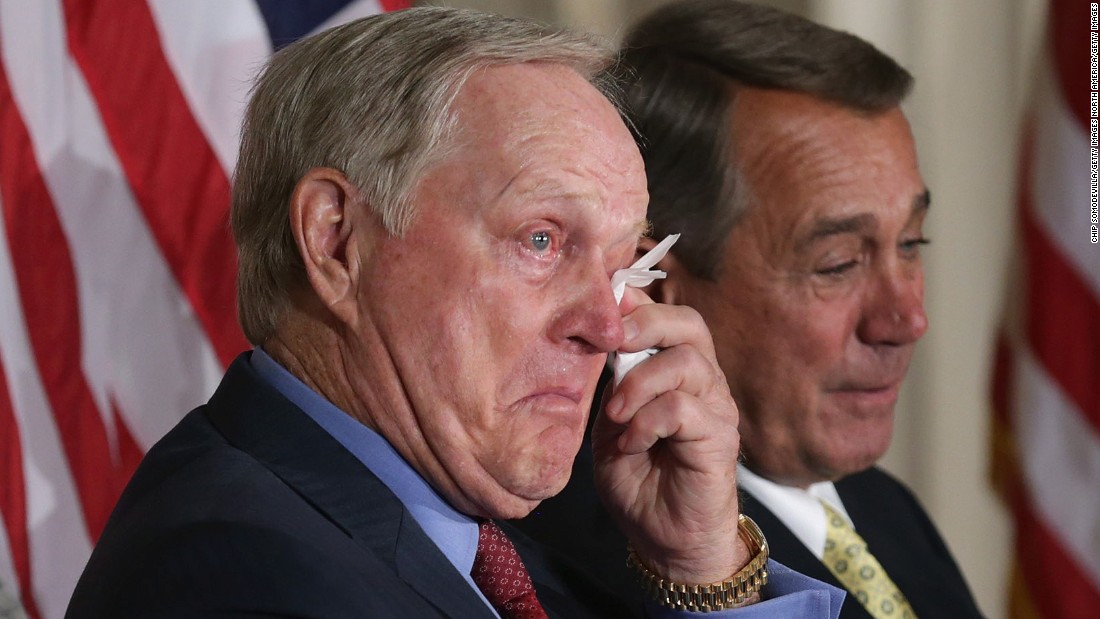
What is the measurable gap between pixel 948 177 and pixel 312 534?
2308 mm

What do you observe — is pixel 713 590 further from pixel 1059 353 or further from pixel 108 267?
pixel 1059 353

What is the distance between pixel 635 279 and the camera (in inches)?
49.5

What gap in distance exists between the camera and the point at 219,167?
2004 mm

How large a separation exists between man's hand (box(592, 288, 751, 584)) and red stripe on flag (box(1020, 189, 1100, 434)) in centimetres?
144

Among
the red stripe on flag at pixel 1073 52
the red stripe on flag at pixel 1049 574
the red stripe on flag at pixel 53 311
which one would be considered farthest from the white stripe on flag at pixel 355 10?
the red stripe on flag at pixel 1049 574

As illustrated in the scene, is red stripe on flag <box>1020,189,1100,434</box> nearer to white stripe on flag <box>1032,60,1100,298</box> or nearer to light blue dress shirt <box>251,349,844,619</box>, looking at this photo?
white stripe on flag <box>1032,60,1100,298</box>

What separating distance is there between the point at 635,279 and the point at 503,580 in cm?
33

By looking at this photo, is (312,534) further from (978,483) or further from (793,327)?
(978,483)

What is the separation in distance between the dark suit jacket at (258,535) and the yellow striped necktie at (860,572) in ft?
3.01

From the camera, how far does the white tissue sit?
4.08ft

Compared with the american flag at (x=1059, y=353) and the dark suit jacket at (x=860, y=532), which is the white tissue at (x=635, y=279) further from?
the american flag at (x=1059, y=353)

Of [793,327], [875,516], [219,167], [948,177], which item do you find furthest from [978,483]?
[219,167]

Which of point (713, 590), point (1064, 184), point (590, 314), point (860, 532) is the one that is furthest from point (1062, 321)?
point (590, 314)

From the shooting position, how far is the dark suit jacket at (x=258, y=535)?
3.11 feet
